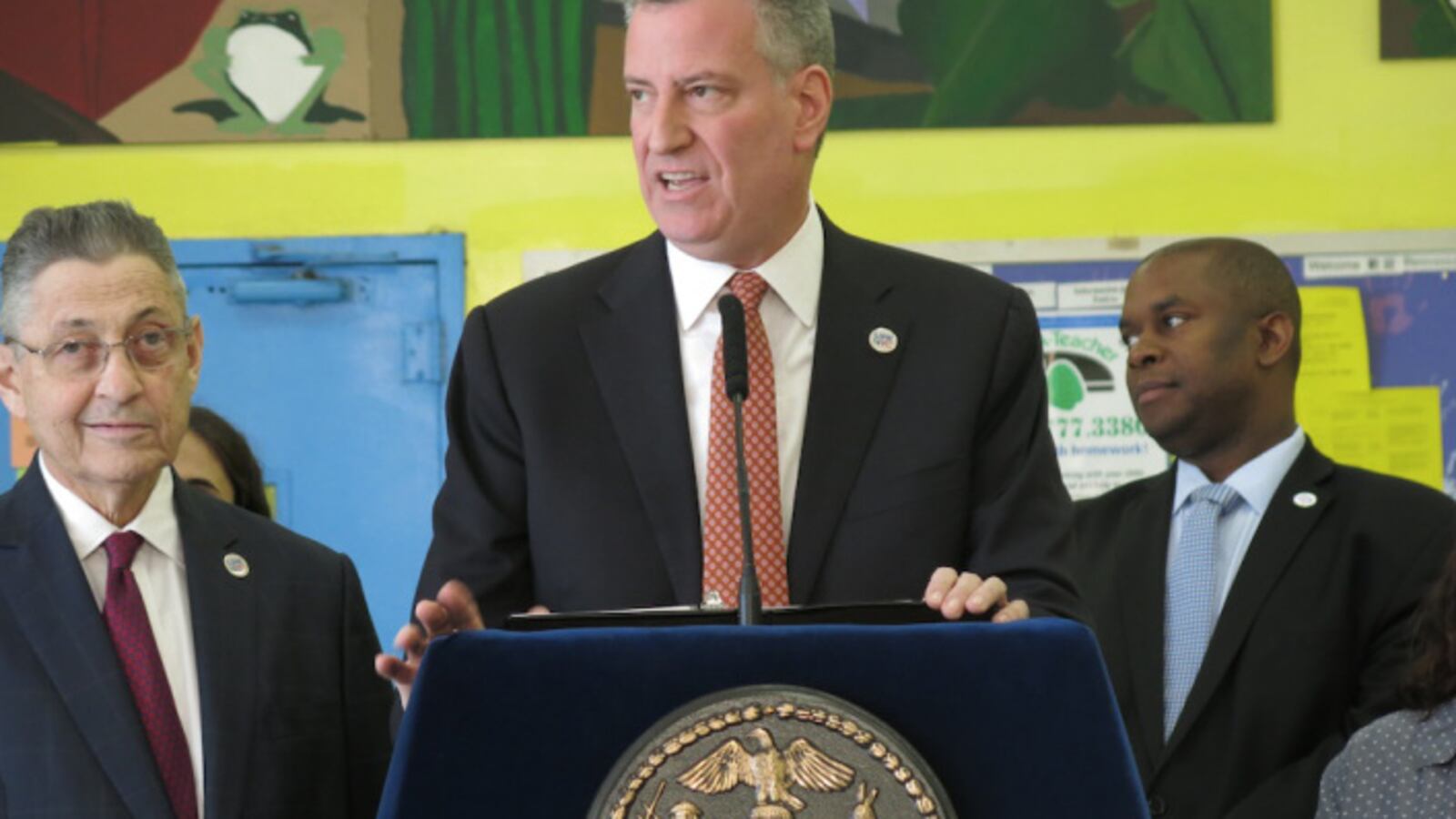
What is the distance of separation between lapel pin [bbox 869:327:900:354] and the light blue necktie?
50.8 inches

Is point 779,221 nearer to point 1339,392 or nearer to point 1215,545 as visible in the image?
point 1215,545

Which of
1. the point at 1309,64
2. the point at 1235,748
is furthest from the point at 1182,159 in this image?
the point at 1235,748

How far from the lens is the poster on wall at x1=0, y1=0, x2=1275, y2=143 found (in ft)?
15.8

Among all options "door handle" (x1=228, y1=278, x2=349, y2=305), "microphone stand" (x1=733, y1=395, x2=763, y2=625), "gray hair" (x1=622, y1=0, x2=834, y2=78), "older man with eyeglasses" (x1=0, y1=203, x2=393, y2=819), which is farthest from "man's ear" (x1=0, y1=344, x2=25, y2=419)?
"door handle" (x1=228, y1=278, x2=349, y2=305)

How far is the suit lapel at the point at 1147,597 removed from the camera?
327 cm

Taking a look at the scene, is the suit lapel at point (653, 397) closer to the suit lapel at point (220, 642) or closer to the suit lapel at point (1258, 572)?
the suit lapel at point (220, 642)

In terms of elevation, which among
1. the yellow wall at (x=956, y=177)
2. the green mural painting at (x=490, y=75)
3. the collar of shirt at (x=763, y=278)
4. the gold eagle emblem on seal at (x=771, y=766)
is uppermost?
the green mural painting at (x=490, y=75)

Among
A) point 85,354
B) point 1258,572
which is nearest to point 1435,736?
point 1258,572

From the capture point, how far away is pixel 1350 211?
4898mm

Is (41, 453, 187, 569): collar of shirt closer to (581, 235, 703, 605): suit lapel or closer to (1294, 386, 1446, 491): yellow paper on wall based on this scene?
(581, 235, 703, 605): suit lapel

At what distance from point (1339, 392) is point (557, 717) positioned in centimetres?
374

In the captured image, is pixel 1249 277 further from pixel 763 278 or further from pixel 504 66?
pixel 504 66

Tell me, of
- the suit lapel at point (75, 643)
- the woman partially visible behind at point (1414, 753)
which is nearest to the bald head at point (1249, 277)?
the woman partially visible behind at point (1414, 753)

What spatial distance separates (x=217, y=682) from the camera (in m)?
2.33
